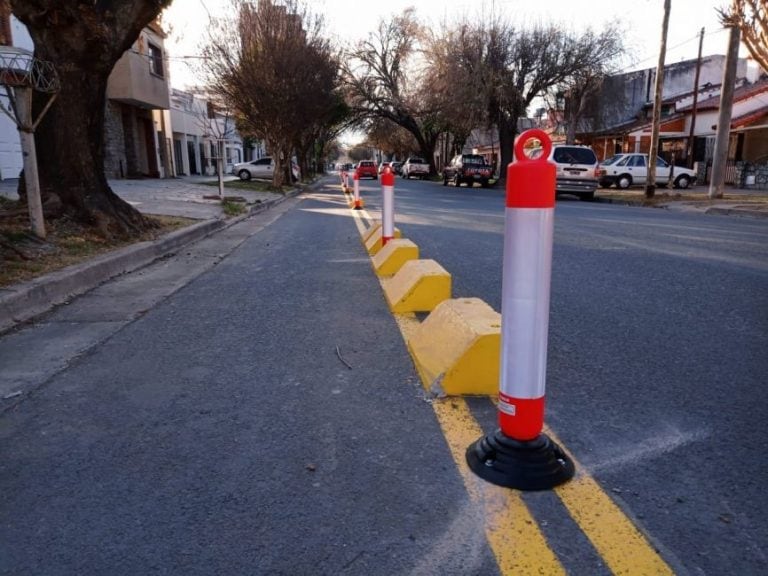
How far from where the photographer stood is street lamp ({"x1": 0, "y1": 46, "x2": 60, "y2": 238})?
6.54 meters

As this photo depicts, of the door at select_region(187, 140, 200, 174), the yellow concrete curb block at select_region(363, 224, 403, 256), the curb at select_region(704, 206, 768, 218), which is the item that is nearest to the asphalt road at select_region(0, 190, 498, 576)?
the yellow concrete curb block at select_region(363, 224, 403, 256)

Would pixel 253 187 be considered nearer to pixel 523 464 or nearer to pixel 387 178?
pixel 387 178

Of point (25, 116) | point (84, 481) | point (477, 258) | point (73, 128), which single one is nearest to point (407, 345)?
point (84, 481)

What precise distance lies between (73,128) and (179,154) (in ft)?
101

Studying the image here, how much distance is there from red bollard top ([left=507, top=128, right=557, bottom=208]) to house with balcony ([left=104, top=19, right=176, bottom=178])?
74.5 feet

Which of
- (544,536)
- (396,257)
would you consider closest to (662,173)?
(396,257)

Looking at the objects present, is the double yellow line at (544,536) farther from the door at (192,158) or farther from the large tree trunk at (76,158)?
the door at (192,158)

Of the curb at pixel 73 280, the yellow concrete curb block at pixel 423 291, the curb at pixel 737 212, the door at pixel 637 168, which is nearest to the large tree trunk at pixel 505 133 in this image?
the door at pixel 637 168

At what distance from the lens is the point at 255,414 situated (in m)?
2.95

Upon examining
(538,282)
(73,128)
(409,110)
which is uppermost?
(409,110)

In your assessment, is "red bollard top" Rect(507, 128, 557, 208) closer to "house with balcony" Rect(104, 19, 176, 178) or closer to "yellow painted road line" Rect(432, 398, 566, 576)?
"yellow painted road line" Rect(432, 398, 566, 576)

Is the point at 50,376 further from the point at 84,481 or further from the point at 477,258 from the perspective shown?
the point at 477,258

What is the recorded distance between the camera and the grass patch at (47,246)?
18.9ft

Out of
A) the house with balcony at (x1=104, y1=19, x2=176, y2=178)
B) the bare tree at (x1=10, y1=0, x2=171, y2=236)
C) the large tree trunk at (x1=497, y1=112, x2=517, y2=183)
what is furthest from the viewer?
the large tree trunk at (x1=497, y1=112, x2=517, y2=183)
